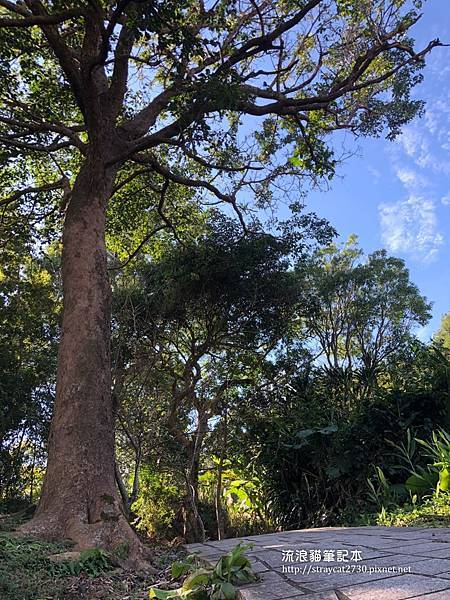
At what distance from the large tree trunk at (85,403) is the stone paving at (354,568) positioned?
2.96 ft

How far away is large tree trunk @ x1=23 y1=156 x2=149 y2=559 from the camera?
339 cm

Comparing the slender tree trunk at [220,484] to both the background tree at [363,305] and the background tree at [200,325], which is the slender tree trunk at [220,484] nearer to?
the background tree at [200,325]

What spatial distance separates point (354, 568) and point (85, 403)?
8.17 ft

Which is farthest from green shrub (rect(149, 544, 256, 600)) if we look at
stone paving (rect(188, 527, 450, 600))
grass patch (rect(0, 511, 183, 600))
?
grass patch (rect(0, 511, 183, 600))

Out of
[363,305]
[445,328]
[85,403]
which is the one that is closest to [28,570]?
[85,403]

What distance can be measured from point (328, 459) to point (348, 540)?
12.0 ft

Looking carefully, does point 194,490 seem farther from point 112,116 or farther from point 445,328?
point 445,328

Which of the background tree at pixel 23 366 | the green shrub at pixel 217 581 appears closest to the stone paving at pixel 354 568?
the green shrub at pixel 217 581

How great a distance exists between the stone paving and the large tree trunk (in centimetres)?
90

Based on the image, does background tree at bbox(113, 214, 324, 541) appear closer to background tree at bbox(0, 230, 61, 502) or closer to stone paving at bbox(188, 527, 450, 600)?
background tree at bbox(0, 230, 61, 502)

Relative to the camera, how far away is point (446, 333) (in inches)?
923

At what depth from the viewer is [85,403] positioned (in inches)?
155

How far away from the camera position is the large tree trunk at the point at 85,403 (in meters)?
3.39

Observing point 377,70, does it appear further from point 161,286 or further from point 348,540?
point 348,540
